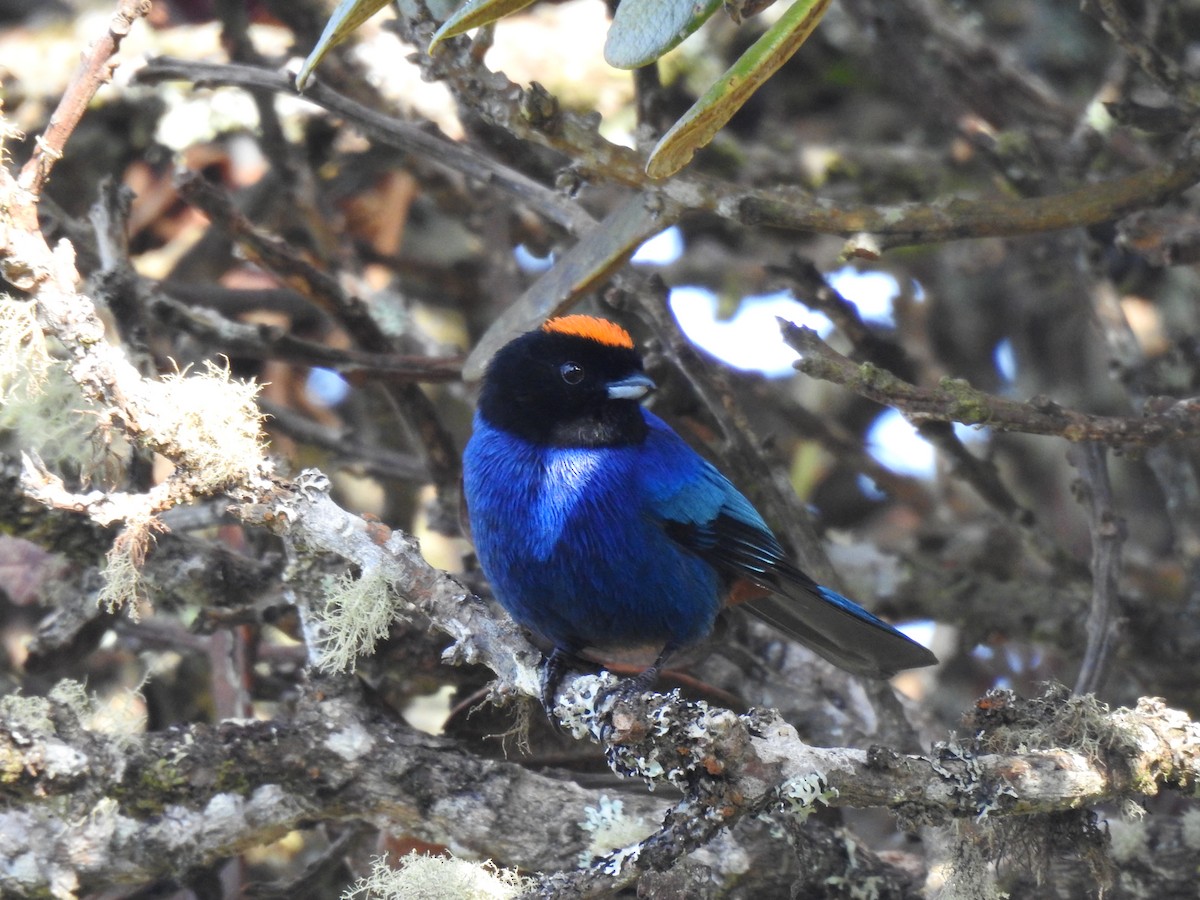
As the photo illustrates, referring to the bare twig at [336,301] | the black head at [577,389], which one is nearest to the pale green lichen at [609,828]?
the black head at [577,389]

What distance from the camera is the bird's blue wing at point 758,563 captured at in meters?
3.28

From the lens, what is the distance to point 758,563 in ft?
11.1

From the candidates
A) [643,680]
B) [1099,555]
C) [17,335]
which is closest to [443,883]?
[643,680]

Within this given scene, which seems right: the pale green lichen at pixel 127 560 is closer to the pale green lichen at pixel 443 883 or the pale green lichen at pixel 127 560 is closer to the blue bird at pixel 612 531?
the pale green lichen at pixel 443 883

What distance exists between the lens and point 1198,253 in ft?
11.2

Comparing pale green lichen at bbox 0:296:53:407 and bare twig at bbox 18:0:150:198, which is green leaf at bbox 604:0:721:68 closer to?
bare twig at bbox 18:0:150:198

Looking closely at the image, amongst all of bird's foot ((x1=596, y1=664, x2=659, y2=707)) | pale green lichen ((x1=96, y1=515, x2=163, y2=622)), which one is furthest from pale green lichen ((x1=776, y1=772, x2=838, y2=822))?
pale green lichen ((x1=96, y1=515, x2=163, y2=622))

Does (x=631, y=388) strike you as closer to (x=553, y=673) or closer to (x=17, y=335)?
(x=553, y=673)

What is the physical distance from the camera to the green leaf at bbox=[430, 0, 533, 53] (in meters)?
2.17

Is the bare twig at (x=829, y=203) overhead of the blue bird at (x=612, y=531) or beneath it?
overhead

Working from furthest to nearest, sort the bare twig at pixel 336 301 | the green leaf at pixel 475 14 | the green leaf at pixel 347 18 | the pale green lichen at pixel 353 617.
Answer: the bare twig at pixel 336 301 < the pale green lichen at pixel 353 617 < the green leaf at pixel 347 18 < the green leaf at pixel 475 14

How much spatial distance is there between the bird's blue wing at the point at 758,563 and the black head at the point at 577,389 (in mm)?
133

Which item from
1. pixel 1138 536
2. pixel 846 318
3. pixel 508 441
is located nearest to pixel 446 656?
pixel 508 441

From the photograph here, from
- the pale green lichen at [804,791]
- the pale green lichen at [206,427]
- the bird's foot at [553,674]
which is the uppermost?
the pale green lichen at [206,427]
